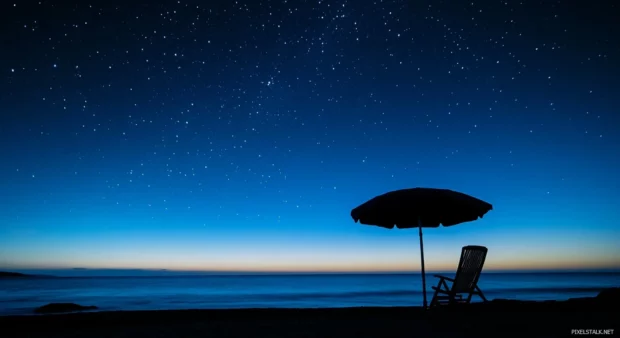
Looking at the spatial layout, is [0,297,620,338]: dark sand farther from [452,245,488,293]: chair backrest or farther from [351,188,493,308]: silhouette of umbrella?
[351,188,493,308]: silhouette of umbrella

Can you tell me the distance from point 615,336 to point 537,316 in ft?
5.62

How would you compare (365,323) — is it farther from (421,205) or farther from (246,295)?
(246,295)

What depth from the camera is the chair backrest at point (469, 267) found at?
646 centimetres

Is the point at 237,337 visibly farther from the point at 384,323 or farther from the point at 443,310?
the point at 443,310

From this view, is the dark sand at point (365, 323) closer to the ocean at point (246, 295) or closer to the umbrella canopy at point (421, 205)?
the umbrella canopy at point (421, 205)

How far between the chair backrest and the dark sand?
35 centimetres

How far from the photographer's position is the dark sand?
14.3ft

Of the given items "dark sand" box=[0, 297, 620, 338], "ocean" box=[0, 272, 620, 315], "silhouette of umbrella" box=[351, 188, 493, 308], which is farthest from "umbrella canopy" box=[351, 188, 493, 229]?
"ocean" box=[0, 272, 620, 315]

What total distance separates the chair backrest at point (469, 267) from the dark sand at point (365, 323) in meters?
0.35

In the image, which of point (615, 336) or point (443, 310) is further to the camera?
point (443, 310)

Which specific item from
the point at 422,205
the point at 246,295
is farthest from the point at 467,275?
the point at 246,295

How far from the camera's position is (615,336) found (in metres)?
3.72

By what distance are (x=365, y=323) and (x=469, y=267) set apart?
2.27 metres

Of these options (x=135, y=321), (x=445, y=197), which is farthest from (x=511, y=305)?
(x=135, y=321)
